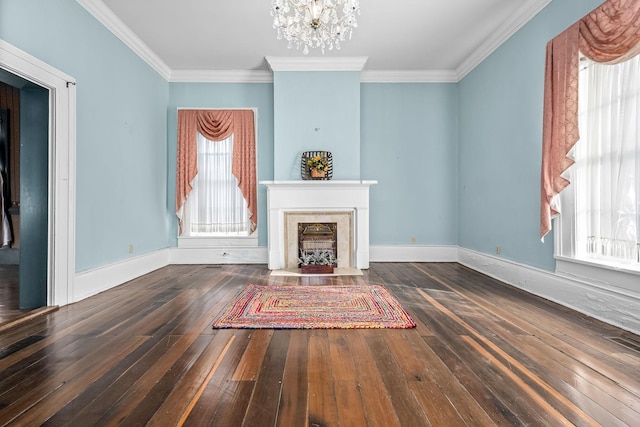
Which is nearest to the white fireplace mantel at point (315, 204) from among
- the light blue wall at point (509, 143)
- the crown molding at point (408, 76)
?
the light blue wall at point (509, 143)

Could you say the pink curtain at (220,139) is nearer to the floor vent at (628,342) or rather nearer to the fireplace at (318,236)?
the fireplace at (318,236)

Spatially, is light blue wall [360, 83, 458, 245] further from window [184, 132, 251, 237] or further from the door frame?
the door frame

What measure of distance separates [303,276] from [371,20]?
3.22 m

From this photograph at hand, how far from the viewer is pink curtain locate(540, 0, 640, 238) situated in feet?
7.51

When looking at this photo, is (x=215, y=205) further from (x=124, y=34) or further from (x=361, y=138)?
(x=361, y=138)

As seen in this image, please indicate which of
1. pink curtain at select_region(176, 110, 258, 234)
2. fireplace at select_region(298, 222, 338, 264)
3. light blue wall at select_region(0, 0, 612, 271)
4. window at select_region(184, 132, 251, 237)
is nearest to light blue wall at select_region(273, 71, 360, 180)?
light blue wall at select_region(0, 0, 612, 271)

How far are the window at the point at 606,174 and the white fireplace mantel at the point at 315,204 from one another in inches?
94.7

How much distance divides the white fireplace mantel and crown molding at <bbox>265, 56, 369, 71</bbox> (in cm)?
174

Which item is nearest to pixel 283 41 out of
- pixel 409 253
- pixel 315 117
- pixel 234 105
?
pixel 315 117

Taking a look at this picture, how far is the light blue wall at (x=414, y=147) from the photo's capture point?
530cm

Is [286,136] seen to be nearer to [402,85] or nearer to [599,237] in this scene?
[402,85]

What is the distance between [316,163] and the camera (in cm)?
475

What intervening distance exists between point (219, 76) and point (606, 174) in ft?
16.5

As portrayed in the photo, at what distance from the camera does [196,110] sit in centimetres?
518
